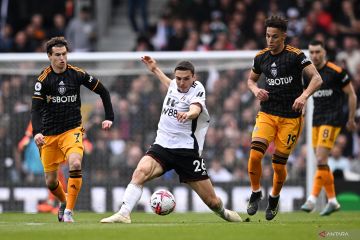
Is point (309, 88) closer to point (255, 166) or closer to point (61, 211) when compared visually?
point (255, 166)

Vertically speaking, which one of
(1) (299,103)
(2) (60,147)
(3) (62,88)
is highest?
(3) (62,88)

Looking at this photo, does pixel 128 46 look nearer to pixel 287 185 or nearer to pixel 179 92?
pixel 287 185

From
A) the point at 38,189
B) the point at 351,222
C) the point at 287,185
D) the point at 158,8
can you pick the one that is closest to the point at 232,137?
the point at 287,185

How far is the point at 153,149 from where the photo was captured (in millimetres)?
13312

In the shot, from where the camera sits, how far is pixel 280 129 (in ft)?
46.1

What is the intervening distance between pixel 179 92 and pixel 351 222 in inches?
119

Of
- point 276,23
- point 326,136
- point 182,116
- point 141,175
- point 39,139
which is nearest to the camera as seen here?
point 182,116

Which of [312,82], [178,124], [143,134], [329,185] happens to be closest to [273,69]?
[312,82]

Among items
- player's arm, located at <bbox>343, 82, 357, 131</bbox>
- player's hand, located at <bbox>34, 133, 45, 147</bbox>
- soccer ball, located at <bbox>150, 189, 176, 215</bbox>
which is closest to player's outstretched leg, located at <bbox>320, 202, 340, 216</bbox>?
player's arm, located at <bbox>343, 82, 357, 131</bbox>

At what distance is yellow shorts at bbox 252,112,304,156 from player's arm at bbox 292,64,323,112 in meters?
0.48

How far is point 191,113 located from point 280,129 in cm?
176

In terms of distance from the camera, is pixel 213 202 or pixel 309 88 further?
pixel 309 88

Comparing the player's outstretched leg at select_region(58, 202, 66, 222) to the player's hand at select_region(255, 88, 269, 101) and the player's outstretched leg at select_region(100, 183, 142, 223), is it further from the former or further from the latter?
the player's hand at select_region(255, 88, 269, 101)

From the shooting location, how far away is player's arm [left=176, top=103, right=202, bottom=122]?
12547 mm
